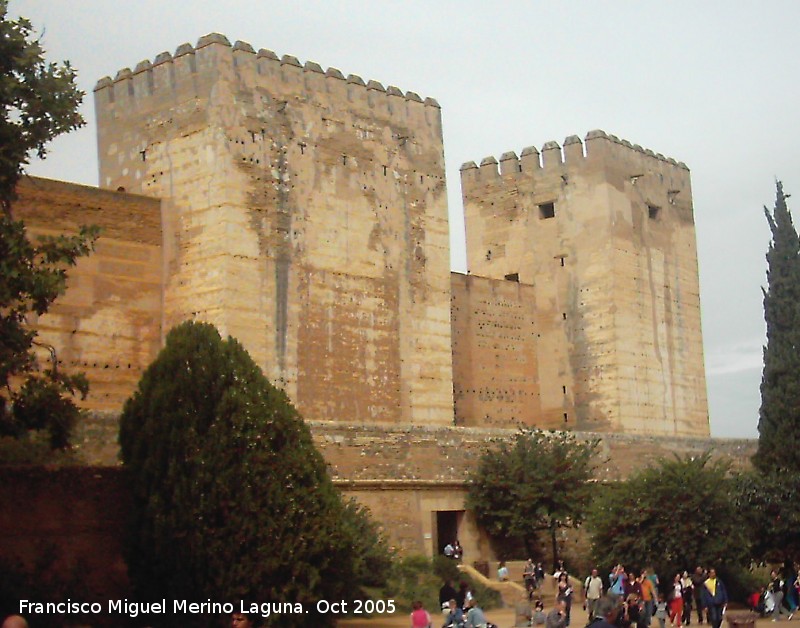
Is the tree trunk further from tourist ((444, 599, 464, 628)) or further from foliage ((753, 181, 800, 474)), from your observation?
tourist ((444, 599, 464, 628))

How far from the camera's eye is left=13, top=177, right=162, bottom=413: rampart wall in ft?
70.5

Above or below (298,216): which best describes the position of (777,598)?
below

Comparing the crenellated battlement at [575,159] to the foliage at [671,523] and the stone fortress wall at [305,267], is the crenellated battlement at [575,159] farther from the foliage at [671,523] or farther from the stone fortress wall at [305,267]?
the foliage at [671,523]

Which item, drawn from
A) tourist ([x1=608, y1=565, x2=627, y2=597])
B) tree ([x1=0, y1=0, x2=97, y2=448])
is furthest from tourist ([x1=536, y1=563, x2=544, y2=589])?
tree ([x1=0, y1=0, x2=97, y2=448])

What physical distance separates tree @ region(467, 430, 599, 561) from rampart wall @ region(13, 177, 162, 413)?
20.8 feet

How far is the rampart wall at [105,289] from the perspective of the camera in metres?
21.5

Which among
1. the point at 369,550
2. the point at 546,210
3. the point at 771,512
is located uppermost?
the point at 546,210

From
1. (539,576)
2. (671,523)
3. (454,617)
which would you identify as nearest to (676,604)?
(671,523)

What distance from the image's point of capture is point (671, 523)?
21406 millimetres

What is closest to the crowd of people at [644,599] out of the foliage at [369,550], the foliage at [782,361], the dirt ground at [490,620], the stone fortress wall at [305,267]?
the dirt ground at [490,620]

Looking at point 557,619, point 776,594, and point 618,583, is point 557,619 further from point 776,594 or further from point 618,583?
point 776,594

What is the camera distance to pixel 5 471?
1609cm

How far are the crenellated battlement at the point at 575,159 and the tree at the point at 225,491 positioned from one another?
16745mm

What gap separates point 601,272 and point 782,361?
7.04 m
